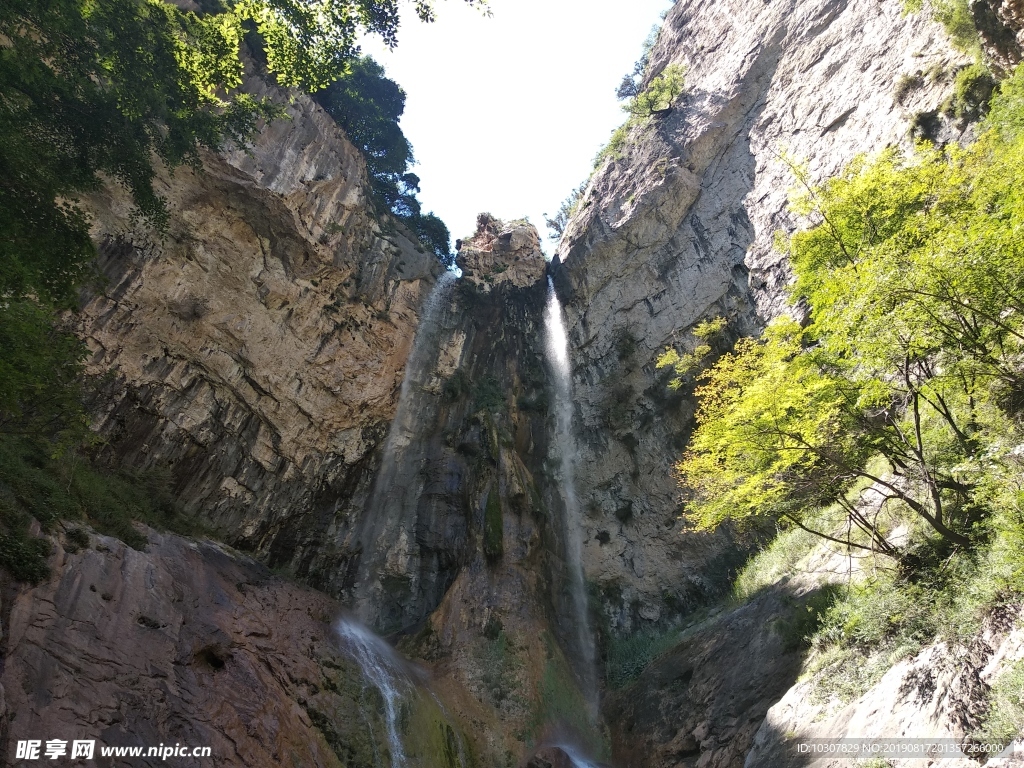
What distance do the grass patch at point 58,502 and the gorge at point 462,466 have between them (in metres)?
0.35

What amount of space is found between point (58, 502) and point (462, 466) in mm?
14980

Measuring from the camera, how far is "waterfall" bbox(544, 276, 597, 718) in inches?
756

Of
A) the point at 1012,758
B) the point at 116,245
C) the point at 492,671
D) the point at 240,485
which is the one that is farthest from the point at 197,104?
the point at 1012,758

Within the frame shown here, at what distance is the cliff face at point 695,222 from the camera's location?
61.8 ft

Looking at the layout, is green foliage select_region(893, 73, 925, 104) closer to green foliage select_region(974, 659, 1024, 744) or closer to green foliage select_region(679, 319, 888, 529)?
green foliage select_region(679, 319, 888, 529)

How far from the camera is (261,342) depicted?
19.1 meters

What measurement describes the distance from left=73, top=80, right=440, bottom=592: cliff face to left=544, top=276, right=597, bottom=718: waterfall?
8.49 meters

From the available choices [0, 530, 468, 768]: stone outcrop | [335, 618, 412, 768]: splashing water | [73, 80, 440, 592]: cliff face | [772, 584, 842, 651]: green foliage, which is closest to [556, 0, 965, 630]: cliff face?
[772, 584, 842, 651]: green foliage

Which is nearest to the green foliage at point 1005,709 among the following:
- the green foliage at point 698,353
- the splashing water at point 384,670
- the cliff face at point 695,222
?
the splashing water at point 384,670

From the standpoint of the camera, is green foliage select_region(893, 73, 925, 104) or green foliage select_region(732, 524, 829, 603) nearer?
green foliage select_region(732, 524, 829, 603)

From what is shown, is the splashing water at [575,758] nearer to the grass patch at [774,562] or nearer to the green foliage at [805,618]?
the grass patch at [774,562]

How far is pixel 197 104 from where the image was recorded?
14.6 m

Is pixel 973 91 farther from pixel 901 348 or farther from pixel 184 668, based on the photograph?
pixel 184 668

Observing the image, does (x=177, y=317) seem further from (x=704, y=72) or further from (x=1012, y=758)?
(x=704, y=72)
